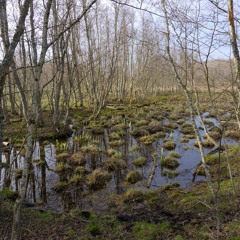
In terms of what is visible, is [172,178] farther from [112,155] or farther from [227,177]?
[112,155]

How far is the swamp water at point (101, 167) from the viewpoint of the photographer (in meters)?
6.80

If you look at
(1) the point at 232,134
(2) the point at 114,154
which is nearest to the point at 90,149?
(2) the point at 114,154

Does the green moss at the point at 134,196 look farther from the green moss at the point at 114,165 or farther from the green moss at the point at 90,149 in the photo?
the green moss at the point at 90,149

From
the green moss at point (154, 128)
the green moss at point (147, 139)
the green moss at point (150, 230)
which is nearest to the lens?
the green moss at point (150, 230)

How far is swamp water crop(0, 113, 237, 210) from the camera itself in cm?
680

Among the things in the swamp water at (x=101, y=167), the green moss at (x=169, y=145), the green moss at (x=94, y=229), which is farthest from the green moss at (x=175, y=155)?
the green moss at (x=94, y=229)

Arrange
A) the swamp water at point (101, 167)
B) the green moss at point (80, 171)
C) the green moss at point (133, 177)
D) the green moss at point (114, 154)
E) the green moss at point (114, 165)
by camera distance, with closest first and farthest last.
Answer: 1. the swamp water at point (101, 167)
2. the green moss at point (133, 177)
3. the green moss at point (80, 171)
4. the green moss at point (114, 165)
5. the green moss at point (114, 154)

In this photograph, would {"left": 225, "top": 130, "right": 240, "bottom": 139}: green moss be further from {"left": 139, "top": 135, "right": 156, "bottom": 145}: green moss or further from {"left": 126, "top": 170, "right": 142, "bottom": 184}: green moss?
{"left": 126, "top": 170, "right": 142, "bottom": 184}: green moss

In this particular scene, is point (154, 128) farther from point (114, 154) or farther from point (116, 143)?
point (114, 154)

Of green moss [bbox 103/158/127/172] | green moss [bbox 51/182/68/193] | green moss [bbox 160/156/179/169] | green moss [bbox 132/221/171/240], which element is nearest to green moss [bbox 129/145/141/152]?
green moss [bbox 103/158/127/172]

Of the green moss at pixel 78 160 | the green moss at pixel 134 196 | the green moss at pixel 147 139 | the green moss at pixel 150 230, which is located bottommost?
the green moss at pixel 134 196

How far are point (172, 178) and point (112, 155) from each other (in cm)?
282

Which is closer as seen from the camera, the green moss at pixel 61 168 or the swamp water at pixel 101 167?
the swamp water at pixel 101 167

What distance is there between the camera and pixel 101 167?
8.72 m
